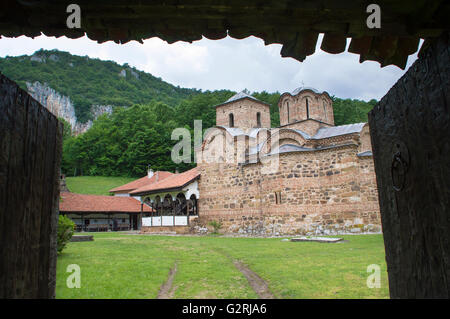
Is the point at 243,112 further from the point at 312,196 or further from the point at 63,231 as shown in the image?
the point at 63,231

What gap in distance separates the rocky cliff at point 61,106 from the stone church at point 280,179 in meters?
53.4

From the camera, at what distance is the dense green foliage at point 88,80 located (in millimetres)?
68875

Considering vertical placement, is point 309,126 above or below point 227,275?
above

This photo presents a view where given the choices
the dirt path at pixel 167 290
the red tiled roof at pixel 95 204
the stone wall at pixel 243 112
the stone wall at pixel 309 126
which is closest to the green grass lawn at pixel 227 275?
the dirt path at pixel 167 290

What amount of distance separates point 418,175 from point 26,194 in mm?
2643

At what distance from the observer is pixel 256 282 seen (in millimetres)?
5504

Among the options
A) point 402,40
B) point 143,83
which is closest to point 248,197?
point 402,40

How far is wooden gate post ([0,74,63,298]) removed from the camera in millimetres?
1852

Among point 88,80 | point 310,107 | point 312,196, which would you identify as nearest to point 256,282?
point 312,196

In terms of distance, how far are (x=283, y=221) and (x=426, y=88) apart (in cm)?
1383

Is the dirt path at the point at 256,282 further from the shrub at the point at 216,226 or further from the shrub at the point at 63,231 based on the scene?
the shrub at the point at 216,226

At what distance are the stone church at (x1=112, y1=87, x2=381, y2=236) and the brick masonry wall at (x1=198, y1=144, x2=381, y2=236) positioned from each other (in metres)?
0.04

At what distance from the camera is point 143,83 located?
8550 centimetres

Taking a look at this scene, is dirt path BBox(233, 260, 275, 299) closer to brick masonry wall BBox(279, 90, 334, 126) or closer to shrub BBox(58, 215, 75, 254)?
shrub BBox(58, 215, 75, 254)
